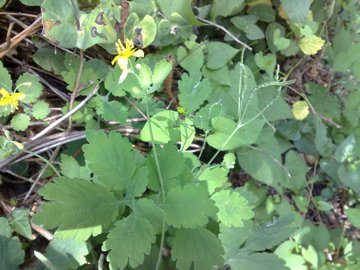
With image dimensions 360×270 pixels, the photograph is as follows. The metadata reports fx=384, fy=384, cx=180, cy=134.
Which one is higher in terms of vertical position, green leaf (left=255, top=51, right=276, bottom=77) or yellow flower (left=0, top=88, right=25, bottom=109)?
yellow flower (left=0, top=88, right=25, bottom=109)

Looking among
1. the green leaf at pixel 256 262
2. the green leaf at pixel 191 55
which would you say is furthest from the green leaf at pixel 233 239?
the green leaf at pixel 191 55

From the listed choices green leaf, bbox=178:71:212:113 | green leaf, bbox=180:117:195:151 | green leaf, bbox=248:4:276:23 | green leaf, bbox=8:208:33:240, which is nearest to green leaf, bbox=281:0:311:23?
green leaf, bbox=248:4:276:23

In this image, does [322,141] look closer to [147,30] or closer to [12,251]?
[147,30]

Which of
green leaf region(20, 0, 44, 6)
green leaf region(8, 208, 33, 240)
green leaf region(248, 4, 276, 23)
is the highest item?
green leaf region(20, 0, 44, 6)

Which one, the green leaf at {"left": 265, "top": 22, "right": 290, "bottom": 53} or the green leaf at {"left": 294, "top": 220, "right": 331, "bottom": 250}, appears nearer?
the green leaf at {"left": 265, "top": 22, "right": 290, "bottom": 53}

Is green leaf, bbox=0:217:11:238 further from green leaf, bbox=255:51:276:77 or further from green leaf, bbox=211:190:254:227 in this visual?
green leaf, bbox=255:51:276:77

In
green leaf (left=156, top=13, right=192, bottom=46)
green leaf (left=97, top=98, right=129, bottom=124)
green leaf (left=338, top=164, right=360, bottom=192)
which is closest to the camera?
green leaf (left=97, top=98, right=129, bottom=124)

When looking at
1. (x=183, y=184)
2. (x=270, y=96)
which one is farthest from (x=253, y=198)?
(x=270, y=96)
